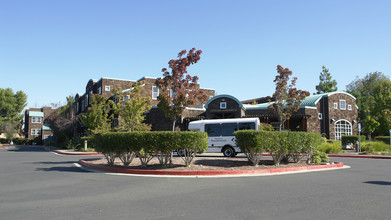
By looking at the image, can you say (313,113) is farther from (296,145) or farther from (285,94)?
(296,145)

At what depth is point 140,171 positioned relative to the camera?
1190 centimetres

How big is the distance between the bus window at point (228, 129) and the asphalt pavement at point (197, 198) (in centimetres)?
1112

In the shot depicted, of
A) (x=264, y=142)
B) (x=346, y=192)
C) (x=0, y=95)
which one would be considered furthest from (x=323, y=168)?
(x=0, y=95)

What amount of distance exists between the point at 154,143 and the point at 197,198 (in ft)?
17.1

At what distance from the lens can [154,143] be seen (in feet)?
39.5

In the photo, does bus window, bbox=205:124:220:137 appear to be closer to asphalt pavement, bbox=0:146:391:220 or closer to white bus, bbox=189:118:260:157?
white bus, bbox=189:118:260:157

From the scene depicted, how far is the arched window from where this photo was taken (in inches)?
1366

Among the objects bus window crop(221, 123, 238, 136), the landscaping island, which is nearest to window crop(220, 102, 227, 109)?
bus window crop(221, 123, 238, 136)

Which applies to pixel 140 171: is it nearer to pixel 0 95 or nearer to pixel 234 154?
pixel 234 154

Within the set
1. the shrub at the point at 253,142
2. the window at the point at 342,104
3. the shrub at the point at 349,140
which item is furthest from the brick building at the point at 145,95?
the window at the point at 342,104

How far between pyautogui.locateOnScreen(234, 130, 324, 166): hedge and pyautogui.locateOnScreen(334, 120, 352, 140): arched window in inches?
902

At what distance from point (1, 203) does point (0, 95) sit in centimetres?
7330

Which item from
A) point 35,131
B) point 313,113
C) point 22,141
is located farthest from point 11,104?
point 313,113

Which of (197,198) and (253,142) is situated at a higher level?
(253,142)
